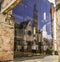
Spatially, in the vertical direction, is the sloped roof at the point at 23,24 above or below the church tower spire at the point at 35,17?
below

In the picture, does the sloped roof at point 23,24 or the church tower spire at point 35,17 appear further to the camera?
the church tower spire at point 35,17

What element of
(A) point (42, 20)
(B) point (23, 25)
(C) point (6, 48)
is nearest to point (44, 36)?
(A) point (42, 20)

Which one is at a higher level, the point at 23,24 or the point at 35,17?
the point at 35,17

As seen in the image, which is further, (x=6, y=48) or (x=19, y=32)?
(x=19, y=32)

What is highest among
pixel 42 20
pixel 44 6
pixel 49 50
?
pixel 44 6

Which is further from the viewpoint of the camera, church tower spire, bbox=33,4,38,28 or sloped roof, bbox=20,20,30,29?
church tower spire, bbox=33,4,38,28

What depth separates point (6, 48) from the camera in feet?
15.1

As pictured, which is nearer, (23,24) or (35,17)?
(23,24)

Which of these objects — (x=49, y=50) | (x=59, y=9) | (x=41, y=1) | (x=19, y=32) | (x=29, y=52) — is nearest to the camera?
(x=59, y=9)

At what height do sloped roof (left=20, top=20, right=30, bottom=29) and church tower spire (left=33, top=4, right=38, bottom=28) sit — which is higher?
church tower spire (left=33, top=4, right=38, bottom=28)

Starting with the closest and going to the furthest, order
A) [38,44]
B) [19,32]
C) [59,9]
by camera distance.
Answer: [59,9]
[19,32]
[38,44]

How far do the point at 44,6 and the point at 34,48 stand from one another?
137 inches

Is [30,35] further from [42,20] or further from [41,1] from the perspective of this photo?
[41,1]

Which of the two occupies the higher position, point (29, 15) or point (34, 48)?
point (29, 15)
